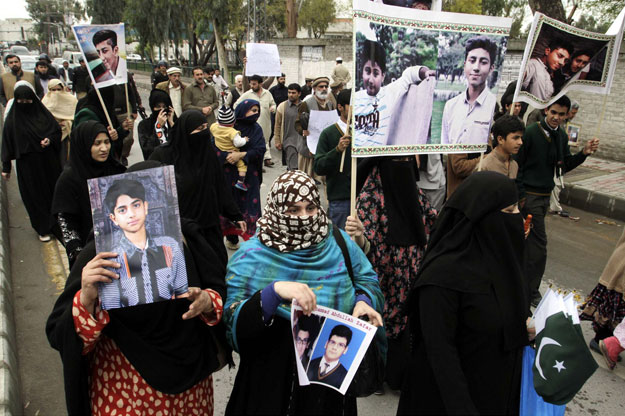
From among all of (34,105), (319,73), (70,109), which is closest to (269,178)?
(70,109)

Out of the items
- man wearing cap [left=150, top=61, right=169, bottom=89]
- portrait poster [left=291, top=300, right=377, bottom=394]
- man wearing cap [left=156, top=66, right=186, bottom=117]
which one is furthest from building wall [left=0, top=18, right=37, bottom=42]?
portrait poster [left=291, top=300, right=377, bottom=394]

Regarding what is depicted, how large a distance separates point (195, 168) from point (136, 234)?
2.49 metres

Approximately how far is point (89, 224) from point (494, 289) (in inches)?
99.0

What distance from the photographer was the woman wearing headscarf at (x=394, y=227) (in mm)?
3332

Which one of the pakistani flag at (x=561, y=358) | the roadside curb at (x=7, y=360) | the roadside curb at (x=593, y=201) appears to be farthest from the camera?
the roadside curb at (x=593, y=201)

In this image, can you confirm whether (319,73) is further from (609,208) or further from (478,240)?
(478,240)

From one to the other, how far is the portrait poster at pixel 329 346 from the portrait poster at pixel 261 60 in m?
7.74

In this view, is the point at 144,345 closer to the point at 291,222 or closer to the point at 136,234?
the point at 136,234

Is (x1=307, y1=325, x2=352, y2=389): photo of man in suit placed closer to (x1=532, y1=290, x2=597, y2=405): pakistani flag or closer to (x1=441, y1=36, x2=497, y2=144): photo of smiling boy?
(x1=532, y1=290, x2=597, y2=405): pakistani flag

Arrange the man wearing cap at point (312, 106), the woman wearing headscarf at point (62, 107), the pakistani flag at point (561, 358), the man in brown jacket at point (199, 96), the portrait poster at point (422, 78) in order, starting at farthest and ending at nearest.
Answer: the man in brown jacket at point (199, 96), the man wearing cap at point (312, 106), the woman wearing headscarf at point (62, 107), the portrait poster at point (422, 78), the pakistani flag at point (561, 358)

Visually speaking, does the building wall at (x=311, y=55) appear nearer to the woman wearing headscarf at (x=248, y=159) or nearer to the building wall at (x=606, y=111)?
the building wall at (x=606, y=111)

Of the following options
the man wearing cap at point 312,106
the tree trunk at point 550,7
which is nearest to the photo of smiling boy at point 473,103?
the man wearing cap at point 312,106

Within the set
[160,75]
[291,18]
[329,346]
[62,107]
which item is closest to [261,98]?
[160,75]

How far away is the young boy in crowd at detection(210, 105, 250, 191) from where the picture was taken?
552 centimetres
